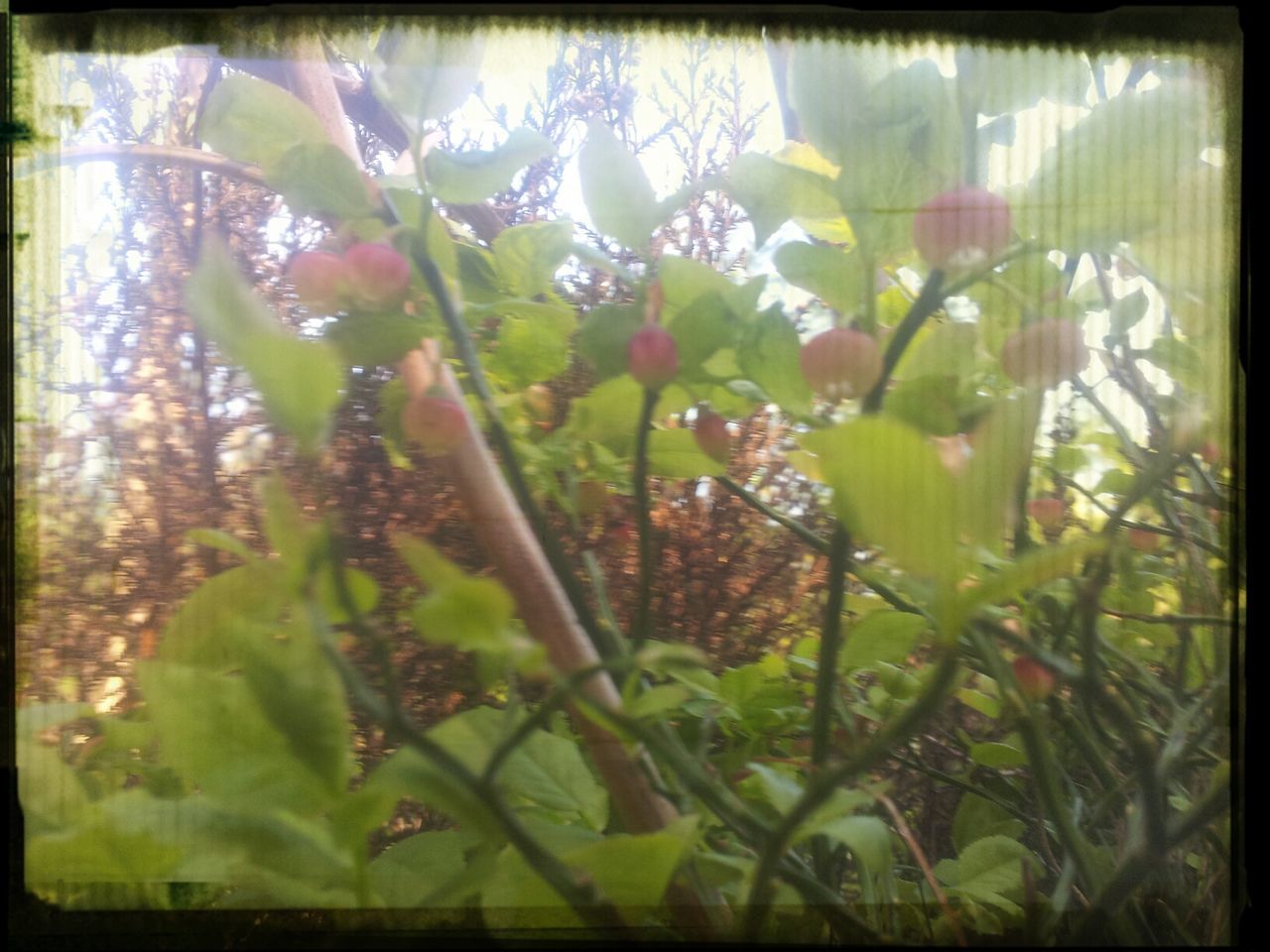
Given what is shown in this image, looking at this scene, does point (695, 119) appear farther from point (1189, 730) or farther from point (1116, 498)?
point (1189, 730)

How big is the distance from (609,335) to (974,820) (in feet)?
1.17

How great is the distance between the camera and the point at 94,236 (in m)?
0.62

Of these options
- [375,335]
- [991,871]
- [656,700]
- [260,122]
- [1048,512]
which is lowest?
[991,871]

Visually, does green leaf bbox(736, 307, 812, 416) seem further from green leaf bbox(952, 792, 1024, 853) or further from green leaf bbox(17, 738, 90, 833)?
green leaf bbox(17, 738, 90, 833)


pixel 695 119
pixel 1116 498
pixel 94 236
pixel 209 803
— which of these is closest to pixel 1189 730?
pixel 1116 498

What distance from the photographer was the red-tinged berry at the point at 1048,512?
0.60 meters

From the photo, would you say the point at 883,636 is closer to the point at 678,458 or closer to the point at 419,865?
the point at 678,458

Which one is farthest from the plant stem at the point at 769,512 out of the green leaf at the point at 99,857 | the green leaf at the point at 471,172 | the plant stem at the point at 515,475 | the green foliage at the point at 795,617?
the green leaf at the point at 99,857

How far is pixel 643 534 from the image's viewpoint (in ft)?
1.99

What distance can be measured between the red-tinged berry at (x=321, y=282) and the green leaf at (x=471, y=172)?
7 centimetres

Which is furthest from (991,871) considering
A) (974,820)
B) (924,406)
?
(924,406)

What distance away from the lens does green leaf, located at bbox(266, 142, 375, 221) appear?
59 centimetres

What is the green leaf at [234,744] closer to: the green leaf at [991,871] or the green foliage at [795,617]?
the green foliage at [795,617]

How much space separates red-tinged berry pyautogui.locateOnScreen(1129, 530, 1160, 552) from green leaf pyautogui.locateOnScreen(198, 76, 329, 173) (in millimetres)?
524
